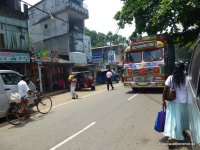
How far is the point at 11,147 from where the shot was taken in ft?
20.7

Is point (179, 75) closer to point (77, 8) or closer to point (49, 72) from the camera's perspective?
point (49, 72)

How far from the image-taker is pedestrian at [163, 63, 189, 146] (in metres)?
5.11

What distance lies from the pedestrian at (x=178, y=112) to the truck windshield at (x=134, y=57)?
9986 mm

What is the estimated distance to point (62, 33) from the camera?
34.6 m

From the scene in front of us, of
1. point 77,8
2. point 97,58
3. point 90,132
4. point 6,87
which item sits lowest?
point 90,132

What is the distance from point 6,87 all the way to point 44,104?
1.89 metres

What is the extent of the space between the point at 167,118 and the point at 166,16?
10.7m

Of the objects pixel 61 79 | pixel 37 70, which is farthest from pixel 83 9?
pixel 37 70

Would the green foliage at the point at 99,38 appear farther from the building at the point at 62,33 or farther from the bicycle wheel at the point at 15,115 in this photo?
the bicycle wheel at the point at 15,115

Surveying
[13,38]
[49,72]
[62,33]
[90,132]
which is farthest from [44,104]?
[62,33]

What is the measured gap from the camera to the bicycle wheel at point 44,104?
11251 mm

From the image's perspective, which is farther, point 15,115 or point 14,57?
point 14,57

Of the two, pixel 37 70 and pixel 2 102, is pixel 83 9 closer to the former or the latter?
pixel 37 70

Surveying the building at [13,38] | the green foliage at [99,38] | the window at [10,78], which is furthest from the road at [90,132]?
the green foliage at [99,38]
